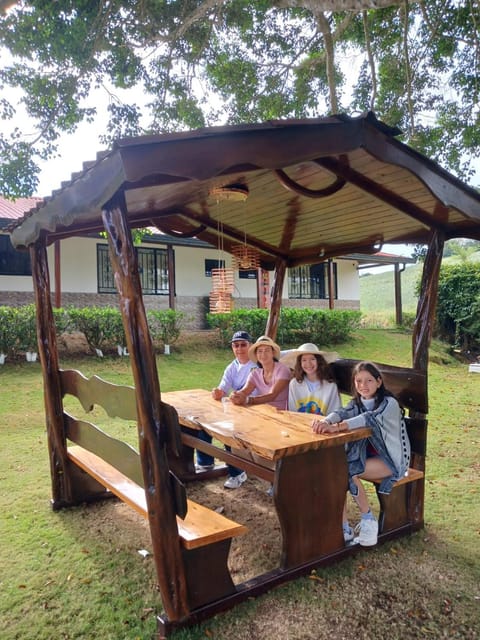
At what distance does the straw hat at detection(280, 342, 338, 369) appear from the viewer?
3.95m

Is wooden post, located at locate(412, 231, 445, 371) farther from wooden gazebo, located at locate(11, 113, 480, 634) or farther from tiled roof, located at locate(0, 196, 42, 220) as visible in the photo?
tiled roof, located at locate(0, 196, 42, 220)

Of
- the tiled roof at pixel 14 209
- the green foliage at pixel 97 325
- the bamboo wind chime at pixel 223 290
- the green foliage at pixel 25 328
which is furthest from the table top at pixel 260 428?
the tiled roof at pixel 14 209

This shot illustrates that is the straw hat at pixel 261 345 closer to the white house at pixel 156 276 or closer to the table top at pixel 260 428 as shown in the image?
the table top at pixel 260 428

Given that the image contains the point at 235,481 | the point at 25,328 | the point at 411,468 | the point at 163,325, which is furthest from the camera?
the point at 163,325

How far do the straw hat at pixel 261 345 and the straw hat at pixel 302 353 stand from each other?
0.11 m

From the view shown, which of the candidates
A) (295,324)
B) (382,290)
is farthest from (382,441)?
(382,290)

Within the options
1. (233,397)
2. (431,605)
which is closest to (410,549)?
(431,605)

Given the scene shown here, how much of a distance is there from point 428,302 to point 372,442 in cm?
132

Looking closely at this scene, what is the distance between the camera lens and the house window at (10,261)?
13.9m

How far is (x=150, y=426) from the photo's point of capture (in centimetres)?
248

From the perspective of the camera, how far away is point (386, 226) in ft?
14.0

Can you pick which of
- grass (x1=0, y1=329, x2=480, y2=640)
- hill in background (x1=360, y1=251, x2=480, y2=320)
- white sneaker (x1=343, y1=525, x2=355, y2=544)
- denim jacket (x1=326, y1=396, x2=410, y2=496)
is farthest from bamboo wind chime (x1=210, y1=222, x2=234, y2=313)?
hill in background (x1=360, y1=251, x2=480, y2=320)

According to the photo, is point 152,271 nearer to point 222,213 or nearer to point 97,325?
point 97,325

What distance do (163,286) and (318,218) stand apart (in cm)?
1302
